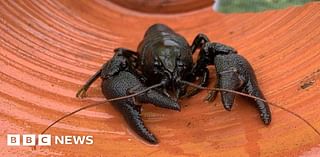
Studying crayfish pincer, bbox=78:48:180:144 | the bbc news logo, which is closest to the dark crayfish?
crayfish pincer, bbox=78:48:180:144

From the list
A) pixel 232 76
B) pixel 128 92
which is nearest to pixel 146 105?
pixel 128 92

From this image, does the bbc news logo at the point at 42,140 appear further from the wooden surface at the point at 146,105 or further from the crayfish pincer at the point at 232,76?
the crayfish pincer at the point at 232,76

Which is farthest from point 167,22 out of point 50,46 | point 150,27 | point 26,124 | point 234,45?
point 26,124

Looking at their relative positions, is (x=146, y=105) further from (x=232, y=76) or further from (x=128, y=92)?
(x=232, y=76)

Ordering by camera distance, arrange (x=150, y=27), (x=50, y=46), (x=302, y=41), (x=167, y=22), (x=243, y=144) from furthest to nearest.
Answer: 1. (x=167, y=22)
2. (x=150, y=27)
3. (x=50, y=46)
4. (x=302, y=41)
5. (x=243, y=144)

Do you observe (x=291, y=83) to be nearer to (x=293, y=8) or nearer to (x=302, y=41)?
(x=302, y=41)

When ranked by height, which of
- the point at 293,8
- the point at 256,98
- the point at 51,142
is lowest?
the point at 51,142

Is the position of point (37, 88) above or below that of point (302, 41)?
below
